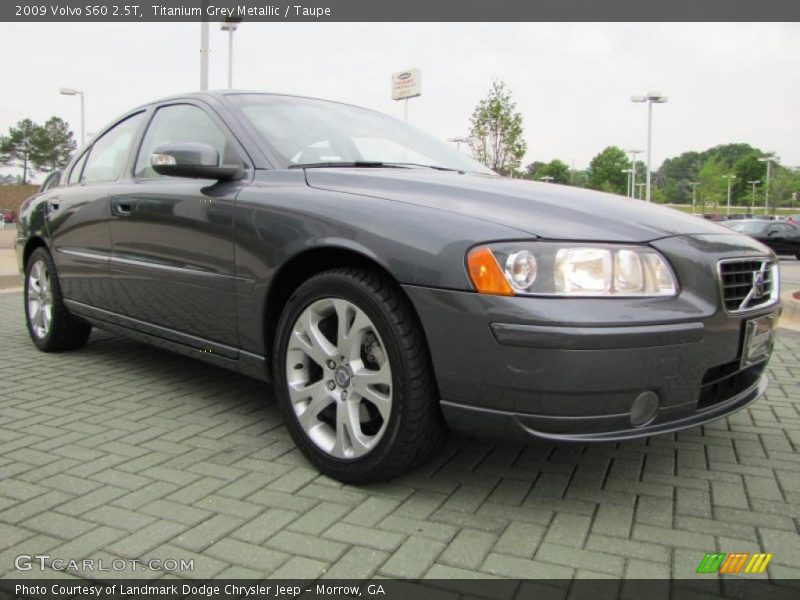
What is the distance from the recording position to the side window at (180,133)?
3283 mm

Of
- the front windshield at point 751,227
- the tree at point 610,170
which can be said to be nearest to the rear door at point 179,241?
the front windshield at point 751,227

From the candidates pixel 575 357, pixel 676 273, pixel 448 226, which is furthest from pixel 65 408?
pixel 676 273

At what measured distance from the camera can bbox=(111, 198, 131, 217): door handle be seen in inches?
147

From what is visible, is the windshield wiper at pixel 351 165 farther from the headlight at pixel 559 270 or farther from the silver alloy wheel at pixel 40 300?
the silver alloy wheel at pixel 40 300

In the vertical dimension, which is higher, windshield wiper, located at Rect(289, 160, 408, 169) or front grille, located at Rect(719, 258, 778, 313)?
windshield wiper, located at Rect(289, 160, 408, 169)

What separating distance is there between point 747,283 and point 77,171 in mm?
4175

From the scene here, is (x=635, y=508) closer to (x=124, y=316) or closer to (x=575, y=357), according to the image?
(x=575, y=357)

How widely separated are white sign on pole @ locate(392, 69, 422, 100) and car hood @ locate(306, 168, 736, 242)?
18.4 metres

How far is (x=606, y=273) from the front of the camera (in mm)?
2176

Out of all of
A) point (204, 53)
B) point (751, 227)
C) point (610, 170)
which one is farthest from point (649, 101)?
point (610, 170)

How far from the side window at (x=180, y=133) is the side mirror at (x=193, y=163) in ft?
0.41

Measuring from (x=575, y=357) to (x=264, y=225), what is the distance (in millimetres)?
1410

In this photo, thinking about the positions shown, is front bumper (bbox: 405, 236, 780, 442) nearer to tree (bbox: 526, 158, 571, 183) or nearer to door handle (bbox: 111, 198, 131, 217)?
door handle (bbox: 111, 198, 131, 217)
